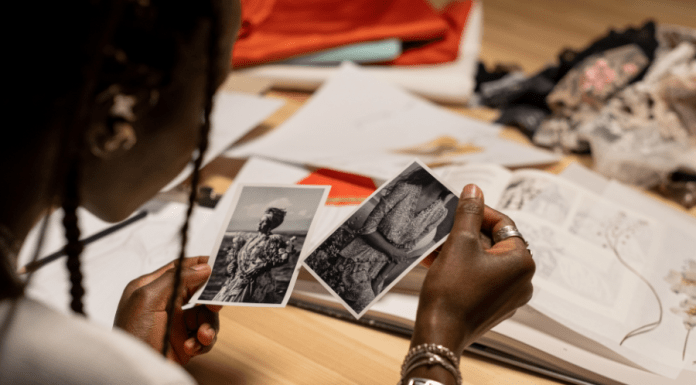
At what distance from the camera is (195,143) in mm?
404

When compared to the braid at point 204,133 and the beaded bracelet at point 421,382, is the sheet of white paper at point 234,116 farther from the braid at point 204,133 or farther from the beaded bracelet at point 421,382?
the beaded bracelet at point 421,382

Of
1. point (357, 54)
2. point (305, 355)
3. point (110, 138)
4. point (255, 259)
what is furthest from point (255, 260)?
point (357, 54)

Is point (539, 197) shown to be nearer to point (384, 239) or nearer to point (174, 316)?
point (384, 239)

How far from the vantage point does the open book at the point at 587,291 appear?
0.46 meters

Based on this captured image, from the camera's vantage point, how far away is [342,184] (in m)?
0.65

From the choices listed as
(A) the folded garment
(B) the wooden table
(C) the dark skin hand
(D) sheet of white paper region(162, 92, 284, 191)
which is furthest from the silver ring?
(A) the folded garment

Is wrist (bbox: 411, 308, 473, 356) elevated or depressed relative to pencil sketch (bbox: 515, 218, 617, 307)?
elevated

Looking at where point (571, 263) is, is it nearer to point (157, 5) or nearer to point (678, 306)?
point (678, 306)

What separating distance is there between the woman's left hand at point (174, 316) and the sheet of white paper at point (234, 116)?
271mm

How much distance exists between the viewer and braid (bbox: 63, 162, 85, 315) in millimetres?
309

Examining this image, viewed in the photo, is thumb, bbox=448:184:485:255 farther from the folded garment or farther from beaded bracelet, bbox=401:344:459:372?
the folded garment

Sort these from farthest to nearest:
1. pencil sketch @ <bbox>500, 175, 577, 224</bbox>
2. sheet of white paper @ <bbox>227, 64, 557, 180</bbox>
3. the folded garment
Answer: the folded garment → sheet of white paper @ <bbox>227, 64, 557, 180</bbox> → pencil sketch @ <bbox>500, 175, 577, 224</bbox>

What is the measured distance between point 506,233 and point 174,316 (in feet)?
1.04

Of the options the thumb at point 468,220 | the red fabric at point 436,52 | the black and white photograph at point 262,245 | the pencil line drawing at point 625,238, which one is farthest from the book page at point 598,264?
the red fabric at point 436,52
